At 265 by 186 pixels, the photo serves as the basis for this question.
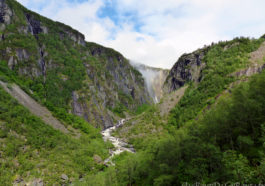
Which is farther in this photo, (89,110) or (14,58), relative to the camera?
(89,110)

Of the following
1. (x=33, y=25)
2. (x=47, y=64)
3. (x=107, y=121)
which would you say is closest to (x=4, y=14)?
(x=33, y=25)

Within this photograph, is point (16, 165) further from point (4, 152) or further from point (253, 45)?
point (253, 45)

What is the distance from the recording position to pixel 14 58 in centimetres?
12069

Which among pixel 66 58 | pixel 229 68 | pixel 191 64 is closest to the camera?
pixel 229 68

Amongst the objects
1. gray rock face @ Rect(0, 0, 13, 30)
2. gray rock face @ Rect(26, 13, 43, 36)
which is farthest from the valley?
gray rock face @ Rect(26, 13, 43, 36)

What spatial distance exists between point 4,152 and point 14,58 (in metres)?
87.3

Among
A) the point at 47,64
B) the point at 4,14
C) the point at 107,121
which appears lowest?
the point at 107,121

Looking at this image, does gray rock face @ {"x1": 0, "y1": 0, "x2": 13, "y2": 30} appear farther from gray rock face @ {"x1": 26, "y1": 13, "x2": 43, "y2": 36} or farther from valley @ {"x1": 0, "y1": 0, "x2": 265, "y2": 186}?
gray rock face @ {"x1": 26, "y1": 13, "x2": 43, "y2": 36}

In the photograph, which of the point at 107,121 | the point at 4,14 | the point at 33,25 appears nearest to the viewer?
the point at 4,14

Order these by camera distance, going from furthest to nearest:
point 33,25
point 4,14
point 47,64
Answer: point 33,25 → point 47,64 → point 4,14

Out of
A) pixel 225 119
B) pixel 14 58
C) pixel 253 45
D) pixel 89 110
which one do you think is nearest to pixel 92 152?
pixel 89 110

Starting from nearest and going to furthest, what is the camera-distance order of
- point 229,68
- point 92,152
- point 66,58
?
point 92,152 < point 229,68 < point 66,58

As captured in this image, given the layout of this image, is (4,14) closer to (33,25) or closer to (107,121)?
(33,25)

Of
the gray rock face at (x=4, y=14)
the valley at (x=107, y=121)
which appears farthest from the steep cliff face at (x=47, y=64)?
the valley at (x=107, y=121)
